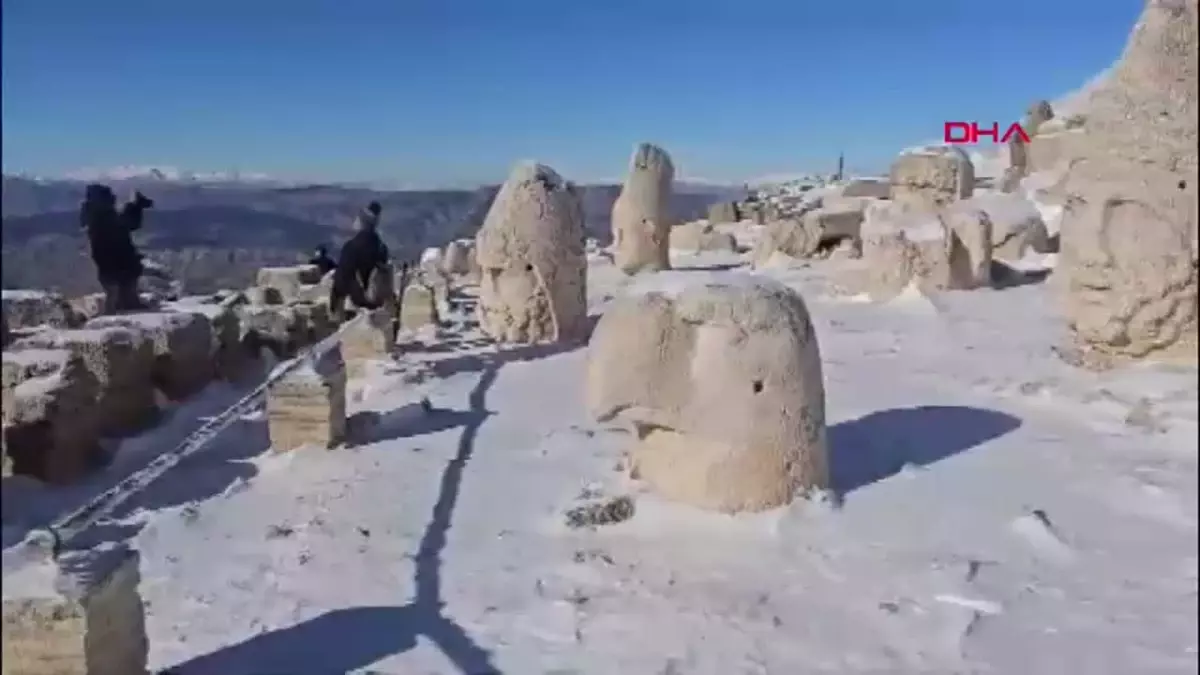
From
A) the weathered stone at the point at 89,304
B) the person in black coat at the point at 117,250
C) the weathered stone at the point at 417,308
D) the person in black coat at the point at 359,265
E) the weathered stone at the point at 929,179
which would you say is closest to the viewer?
the person in black coat at the point at 117,250

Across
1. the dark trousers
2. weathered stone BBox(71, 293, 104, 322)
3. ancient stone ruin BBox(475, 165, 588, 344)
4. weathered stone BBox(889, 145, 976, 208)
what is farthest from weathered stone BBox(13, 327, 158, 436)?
weathered stone BBox(889, 145, 976, 208)

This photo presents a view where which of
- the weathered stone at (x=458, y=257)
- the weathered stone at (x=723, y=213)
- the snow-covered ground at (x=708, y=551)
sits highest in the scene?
the weathered stone at (x=723, y=213)

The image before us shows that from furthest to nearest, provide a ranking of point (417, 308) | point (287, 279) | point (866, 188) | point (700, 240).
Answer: point (866, 188) < point (700, 240) < point (287, 279) < point (417, 308)

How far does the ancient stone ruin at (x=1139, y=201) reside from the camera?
729 cm

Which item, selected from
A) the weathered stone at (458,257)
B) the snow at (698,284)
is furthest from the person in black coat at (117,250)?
the weathered stone at (458,257)

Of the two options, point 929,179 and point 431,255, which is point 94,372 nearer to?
point 929,179

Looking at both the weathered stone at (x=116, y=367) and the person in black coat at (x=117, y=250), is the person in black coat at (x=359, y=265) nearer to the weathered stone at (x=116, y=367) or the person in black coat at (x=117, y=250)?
the person in black coat at (x=117, y=250)

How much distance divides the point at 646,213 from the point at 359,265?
5.44m

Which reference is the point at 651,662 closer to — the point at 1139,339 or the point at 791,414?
the point at 791,414

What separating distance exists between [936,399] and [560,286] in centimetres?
418

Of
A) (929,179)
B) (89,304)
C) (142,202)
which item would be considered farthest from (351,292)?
(929,179)

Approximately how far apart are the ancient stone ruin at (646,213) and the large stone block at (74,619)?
1197 centimetres

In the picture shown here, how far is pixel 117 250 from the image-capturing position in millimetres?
8617

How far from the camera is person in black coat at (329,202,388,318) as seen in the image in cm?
1041
